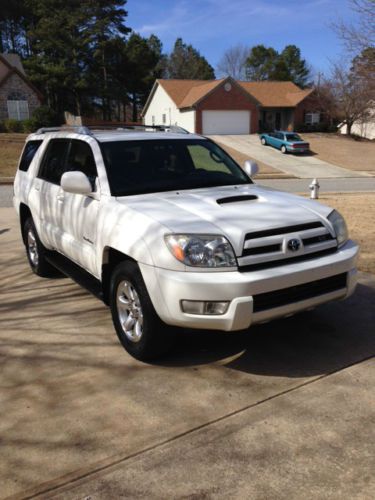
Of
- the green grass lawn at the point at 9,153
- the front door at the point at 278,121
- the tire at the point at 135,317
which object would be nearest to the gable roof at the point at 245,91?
the front door at the point at 278,121

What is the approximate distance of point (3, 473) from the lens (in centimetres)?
270

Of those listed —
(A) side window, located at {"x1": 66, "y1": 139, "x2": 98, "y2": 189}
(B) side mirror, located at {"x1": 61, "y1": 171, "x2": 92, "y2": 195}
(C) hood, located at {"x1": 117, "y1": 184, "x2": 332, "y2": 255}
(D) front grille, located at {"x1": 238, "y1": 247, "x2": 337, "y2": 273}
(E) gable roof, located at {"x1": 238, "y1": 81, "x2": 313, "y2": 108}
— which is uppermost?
(E) gable roof, located at {"x1": 238, "y1": 81, "x2": 313, "y2": 108}

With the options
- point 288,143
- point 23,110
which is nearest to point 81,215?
point 288,143

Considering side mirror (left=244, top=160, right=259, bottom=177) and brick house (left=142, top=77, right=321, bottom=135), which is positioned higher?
brick house (left=142, top=77, right=321, bottom=135)

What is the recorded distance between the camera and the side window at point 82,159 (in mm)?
4680

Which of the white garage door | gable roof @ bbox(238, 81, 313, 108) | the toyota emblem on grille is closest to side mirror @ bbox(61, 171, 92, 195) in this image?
the toyota emblem on grille

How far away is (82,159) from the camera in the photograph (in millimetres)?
4949

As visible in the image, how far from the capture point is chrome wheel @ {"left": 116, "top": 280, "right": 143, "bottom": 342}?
3873 millimetres

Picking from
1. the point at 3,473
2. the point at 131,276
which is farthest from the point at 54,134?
the point at 3,473

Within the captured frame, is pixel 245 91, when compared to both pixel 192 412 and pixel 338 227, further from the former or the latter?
pixel 192 412

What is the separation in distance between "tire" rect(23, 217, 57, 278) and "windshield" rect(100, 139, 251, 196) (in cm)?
203

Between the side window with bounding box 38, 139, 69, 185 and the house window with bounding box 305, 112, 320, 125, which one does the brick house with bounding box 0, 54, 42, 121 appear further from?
the side window with bounding box 38, 139, 69, 185

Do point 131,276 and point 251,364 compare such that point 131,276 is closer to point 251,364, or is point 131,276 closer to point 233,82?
point 251,364

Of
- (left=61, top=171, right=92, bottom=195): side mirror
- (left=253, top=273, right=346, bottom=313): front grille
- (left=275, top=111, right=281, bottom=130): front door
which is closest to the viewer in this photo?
(left=253, top=273, right=346, bottom=313): front grille
